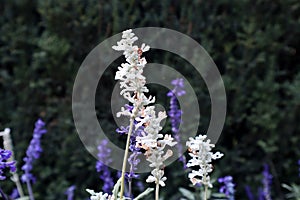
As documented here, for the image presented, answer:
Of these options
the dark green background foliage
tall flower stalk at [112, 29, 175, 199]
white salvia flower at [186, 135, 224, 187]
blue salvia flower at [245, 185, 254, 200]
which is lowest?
white salvia flower at [186, 135, 224, 187]

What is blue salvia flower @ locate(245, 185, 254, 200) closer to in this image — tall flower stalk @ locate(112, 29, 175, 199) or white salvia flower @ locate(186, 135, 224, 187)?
white salvia flower @ locate(186, 135, 224, 187)

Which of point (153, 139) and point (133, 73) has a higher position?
point (133, 73)

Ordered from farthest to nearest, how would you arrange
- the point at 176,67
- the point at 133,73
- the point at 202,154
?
the point at 176,67 < the point at 202,154 < the point at 133,73

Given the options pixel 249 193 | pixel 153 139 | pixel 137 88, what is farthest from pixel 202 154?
pixel 249 193

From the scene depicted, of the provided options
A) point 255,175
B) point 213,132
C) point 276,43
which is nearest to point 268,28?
point 276,43

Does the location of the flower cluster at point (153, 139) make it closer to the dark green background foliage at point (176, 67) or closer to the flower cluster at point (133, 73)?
the flower cluster at point (133, 73)

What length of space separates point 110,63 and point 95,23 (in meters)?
0.34

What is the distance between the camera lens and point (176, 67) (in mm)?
3777

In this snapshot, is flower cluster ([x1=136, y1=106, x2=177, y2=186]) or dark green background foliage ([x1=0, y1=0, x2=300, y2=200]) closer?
flower cluster ([x1=136, y1=106, x2=177, y2=186])

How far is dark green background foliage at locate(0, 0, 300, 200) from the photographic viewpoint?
3.77 meters

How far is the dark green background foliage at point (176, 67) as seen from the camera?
12.4 ft

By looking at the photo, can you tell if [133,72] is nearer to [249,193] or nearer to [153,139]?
[153,139]

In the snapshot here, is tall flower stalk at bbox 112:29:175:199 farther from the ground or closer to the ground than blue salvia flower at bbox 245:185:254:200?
closer to the ground

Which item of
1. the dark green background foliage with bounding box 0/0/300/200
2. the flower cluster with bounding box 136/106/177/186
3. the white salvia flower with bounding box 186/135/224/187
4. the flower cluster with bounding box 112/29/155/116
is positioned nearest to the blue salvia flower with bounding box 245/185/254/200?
the dark green background foliage with bounding box 0/0/300/200
